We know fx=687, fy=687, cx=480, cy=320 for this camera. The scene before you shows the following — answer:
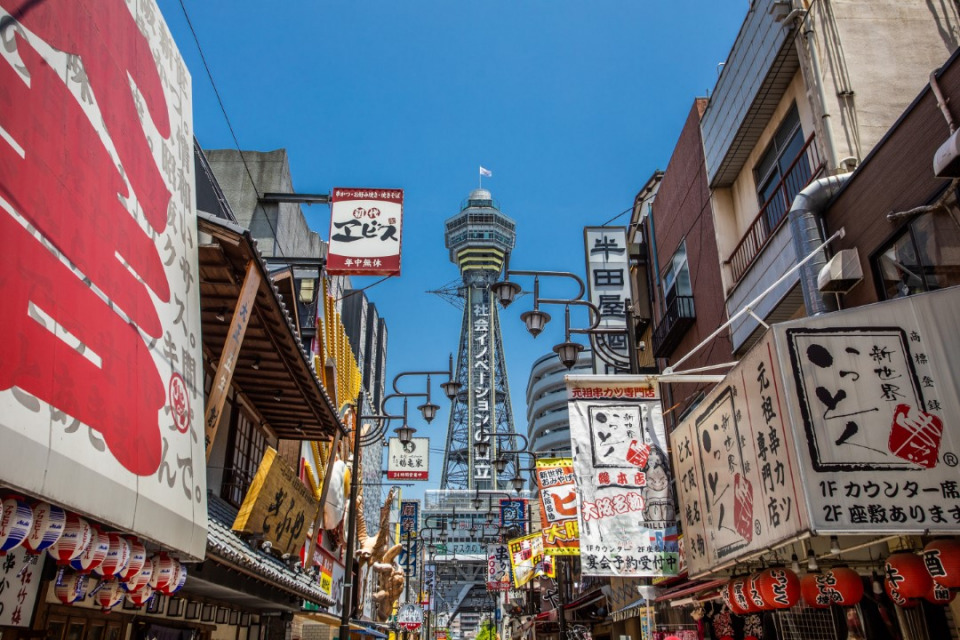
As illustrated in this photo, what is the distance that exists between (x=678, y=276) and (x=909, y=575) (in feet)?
44.5

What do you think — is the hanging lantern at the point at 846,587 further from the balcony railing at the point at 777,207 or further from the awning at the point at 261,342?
the awning at the point at 261,342

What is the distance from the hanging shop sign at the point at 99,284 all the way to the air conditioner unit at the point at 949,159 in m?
8.61

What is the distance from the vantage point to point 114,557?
19.4 ft

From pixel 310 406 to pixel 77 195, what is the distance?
1090 cm

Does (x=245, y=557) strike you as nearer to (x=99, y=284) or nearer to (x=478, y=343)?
(x=99, y=284)

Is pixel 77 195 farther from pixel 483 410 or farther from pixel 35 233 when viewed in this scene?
pixel 483 410

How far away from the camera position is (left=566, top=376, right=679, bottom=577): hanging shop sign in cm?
1084

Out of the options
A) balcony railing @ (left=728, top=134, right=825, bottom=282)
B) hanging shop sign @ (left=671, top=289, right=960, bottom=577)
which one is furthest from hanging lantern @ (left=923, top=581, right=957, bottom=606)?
balcony railing @ (left=728, top=134, right=825, bottom=282)

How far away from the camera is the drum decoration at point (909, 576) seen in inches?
261

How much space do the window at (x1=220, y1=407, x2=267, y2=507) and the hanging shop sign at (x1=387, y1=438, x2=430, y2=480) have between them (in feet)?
61.5

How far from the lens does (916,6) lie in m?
12.6

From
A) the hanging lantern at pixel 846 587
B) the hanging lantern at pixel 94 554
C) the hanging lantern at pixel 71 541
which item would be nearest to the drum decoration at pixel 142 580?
the hanging lantern at pixel 94 554

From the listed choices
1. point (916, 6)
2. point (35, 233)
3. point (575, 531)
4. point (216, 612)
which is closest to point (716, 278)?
point (916, 6)

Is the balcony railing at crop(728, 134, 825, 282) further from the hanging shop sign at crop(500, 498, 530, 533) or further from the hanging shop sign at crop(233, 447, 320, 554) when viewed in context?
the hanging shop sign at crop(500, 498, 530, 533)
